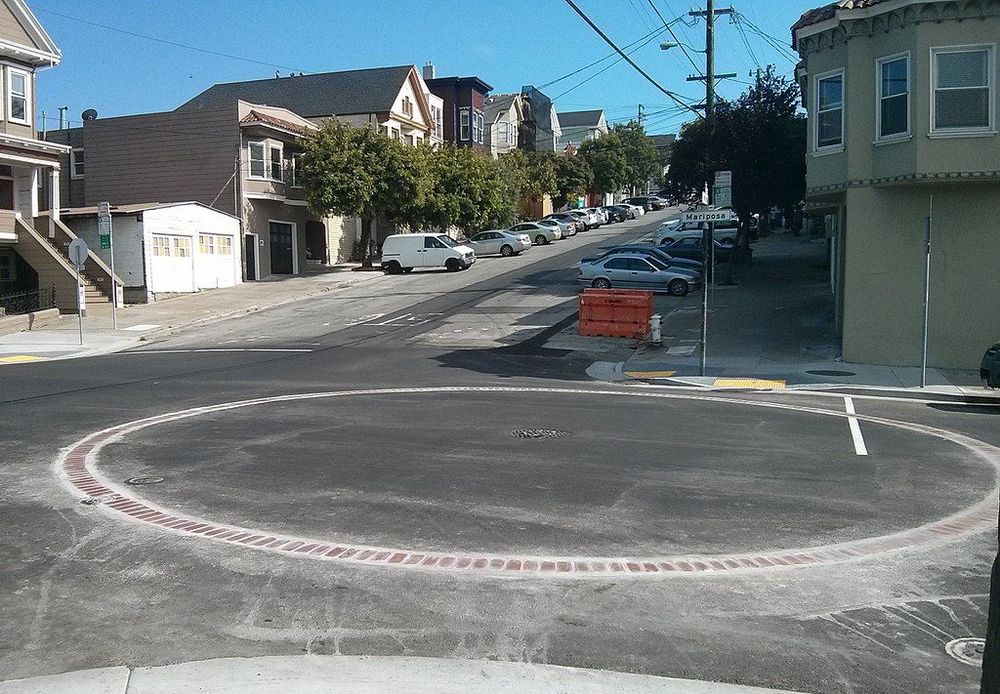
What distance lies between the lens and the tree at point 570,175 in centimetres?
8119

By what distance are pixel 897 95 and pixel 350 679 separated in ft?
60.4

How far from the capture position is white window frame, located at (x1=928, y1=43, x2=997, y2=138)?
1833cm

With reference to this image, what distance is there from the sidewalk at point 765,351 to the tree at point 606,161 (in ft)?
185

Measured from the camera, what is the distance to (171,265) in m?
36.5

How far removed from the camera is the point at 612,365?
2142cm

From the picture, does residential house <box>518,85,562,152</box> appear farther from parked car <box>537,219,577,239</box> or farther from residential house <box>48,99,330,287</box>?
residential house <box>48,99,330,287</box>

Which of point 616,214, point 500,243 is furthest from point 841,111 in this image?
point 616,214

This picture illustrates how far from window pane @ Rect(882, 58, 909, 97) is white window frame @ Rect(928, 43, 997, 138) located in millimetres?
594

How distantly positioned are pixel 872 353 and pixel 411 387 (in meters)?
10.2

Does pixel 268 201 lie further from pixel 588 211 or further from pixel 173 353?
pixel 588 211

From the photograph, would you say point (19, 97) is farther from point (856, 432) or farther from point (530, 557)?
point (530, 557)

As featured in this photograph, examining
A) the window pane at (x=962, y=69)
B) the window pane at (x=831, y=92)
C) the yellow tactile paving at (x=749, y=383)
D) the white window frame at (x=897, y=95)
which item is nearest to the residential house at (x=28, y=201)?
the yellow tactile paving at (x=749, y=383)

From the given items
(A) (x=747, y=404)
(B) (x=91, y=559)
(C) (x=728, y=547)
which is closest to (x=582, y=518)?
(C) (x=728, y=547)

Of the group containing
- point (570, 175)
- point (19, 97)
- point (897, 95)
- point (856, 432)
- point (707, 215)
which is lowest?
point (856, 432)
